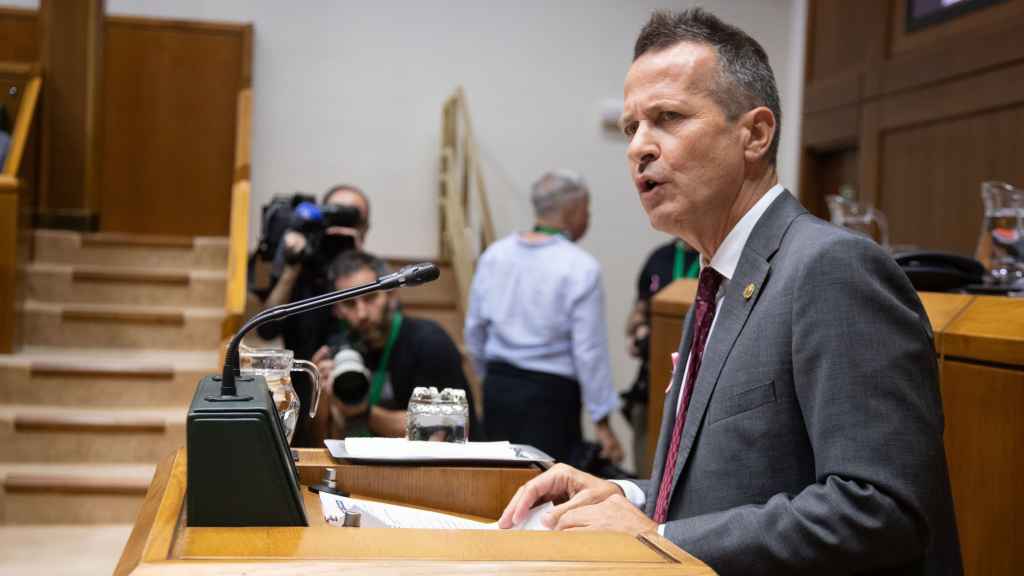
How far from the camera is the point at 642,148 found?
5.14ft

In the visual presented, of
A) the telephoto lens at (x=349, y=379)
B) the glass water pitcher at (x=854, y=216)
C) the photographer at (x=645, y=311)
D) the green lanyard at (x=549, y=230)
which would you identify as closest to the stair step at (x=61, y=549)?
the telephoto lens at (x=349, y=379)

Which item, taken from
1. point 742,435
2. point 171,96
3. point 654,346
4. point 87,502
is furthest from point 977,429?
point 171,96

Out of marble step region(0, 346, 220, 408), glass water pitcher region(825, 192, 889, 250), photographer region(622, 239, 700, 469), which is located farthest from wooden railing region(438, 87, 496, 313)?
glass water pitcher region(825, 192, 889, 250)

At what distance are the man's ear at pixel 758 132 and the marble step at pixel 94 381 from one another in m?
4.37

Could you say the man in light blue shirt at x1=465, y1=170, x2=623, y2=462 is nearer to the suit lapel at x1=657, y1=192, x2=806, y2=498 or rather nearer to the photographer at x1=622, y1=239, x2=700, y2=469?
the photographer at x1=622, y1=239, x2=700, y2=469

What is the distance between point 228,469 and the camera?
116cm

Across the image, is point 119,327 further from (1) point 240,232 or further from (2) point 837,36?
(2) point 837,36

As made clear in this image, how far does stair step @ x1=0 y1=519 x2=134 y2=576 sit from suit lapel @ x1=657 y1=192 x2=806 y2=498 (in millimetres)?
→ 3242

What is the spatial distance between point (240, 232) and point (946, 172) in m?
3.28

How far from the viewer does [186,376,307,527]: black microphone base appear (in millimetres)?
1146

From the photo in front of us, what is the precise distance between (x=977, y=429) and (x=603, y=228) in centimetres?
551

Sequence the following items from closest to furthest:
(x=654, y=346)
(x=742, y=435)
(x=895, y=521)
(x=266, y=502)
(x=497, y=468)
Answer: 1. (x=266, y=502)
2. (x=895, y=521)
3. (x=742, y=435)
4. (x=497, y=468)
5. (x=654, y=346)

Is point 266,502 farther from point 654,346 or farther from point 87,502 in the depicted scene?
point 87,502

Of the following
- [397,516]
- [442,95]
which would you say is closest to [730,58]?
[397,516]
